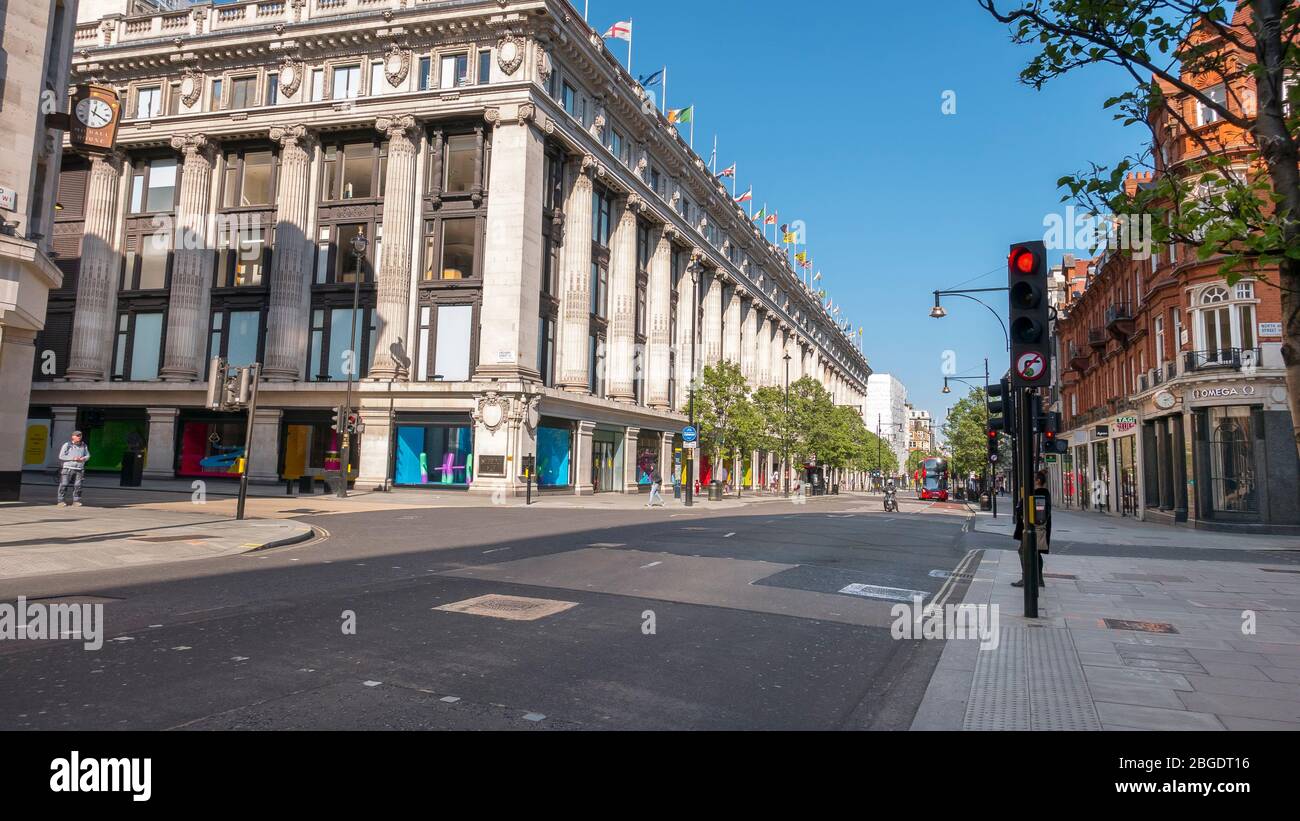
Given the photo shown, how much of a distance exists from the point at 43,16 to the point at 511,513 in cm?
1845

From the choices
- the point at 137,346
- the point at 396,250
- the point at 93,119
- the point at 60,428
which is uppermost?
the point at 396,250

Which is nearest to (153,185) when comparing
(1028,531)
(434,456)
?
(434,456)

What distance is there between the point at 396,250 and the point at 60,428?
22.7m

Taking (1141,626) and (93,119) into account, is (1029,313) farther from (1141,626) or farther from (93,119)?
(93,119)

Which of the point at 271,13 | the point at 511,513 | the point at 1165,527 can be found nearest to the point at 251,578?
the point at 511,513

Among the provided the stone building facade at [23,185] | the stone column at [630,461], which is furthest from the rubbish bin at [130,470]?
the stone column at [630,461]

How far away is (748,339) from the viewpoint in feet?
232

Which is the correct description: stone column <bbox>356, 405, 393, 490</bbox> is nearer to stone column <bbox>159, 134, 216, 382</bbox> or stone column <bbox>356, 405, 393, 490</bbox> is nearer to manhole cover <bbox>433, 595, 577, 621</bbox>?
stone column <bbox>159, 134, 216, 382</bbox>

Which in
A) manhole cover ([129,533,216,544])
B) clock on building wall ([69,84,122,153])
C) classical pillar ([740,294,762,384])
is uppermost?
classical pillar ([740,294,762,384])

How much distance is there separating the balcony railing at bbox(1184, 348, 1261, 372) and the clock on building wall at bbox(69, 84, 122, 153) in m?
36.8

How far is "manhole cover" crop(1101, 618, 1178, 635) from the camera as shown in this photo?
26.1 feet

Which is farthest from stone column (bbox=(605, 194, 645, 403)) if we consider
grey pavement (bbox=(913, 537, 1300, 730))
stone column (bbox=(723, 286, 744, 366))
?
grey pavement (bbox=(913, 537, 1300, 730))

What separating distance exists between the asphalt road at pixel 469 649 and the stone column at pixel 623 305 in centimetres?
3416
